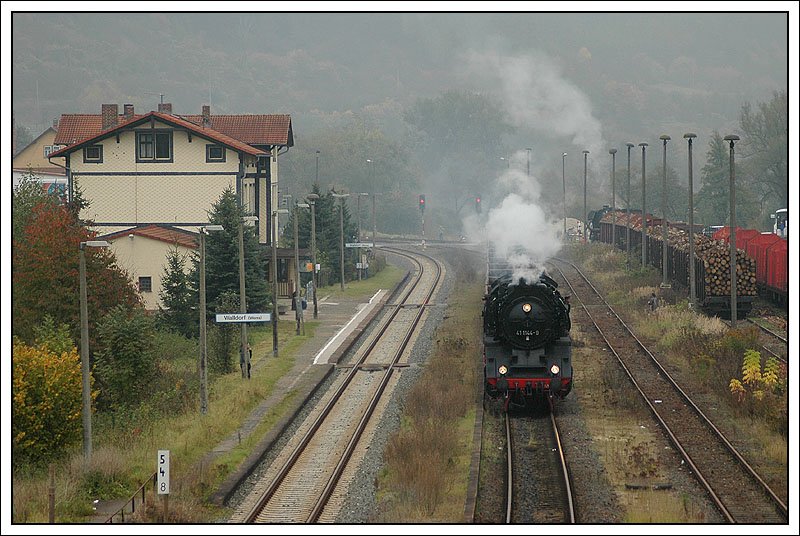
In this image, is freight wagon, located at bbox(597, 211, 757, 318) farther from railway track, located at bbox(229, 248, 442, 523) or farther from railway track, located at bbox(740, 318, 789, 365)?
railway track, located at bbox(229, 248, 442, 523)

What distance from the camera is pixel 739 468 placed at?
20.3 meters

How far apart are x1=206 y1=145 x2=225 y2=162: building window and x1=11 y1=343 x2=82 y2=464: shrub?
30668 millimetres

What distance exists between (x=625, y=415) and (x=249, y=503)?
9.96m

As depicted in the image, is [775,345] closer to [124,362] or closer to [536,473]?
[536,473]

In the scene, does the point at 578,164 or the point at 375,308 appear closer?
the point at 375,308

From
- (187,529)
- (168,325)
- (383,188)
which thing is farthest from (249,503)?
(383,188)

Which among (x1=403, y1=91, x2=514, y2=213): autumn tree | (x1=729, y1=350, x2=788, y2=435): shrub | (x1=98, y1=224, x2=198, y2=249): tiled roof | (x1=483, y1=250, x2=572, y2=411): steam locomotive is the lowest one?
(x1=729, y1=350, x2=788, y2=435): shrub

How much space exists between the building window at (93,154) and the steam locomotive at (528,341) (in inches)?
1343

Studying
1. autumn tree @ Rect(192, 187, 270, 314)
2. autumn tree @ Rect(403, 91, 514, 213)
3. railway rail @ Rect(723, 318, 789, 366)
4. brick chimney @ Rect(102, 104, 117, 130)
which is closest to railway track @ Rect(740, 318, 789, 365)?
railway rail @ Rect(723, 318, 789, 366)

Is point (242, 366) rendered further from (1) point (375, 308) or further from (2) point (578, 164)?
(2) point (578, 164)

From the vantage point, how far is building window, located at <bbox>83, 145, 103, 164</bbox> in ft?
178

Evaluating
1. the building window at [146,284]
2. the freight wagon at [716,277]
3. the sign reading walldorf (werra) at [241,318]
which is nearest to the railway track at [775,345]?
the freight wagon at [716,277]

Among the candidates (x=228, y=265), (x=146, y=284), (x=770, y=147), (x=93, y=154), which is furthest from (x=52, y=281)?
(x=770, y=147)

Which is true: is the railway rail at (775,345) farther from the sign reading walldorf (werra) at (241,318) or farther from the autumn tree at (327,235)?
the autumn tree at (327,235)
